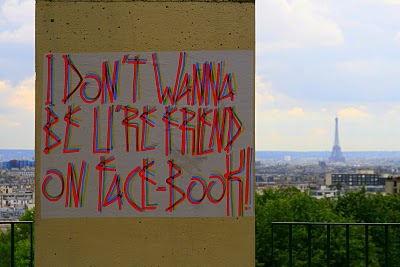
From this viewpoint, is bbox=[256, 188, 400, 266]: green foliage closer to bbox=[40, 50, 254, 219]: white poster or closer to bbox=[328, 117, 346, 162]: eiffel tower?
bbox=[40, 50, 254, 219]: white poster

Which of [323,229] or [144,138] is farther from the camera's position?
[323,229]

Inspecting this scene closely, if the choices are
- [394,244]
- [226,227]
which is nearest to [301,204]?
[394,244]

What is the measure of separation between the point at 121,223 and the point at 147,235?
0.18 meters

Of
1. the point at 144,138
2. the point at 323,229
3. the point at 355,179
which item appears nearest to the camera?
the point at 144,138

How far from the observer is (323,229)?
30875mm

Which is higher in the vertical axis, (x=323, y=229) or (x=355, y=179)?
(x=323, y=229)

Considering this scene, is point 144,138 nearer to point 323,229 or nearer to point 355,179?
point 323,229

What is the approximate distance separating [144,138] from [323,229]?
28.8 metres

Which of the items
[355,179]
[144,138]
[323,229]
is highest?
[144,138]

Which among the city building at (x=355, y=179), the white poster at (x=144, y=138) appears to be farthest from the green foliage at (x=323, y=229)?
the city building at (x=355, y=179)

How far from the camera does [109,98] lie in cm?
352

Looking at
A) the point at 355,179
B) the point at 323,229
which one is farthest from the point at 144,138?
the point at 355,179

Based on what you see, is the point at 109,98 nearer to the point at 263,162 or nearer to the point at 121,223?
the point at 121,223

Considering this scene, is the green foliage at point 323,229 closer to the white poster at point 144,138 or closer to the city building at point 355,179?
the white poster at point 144,138
